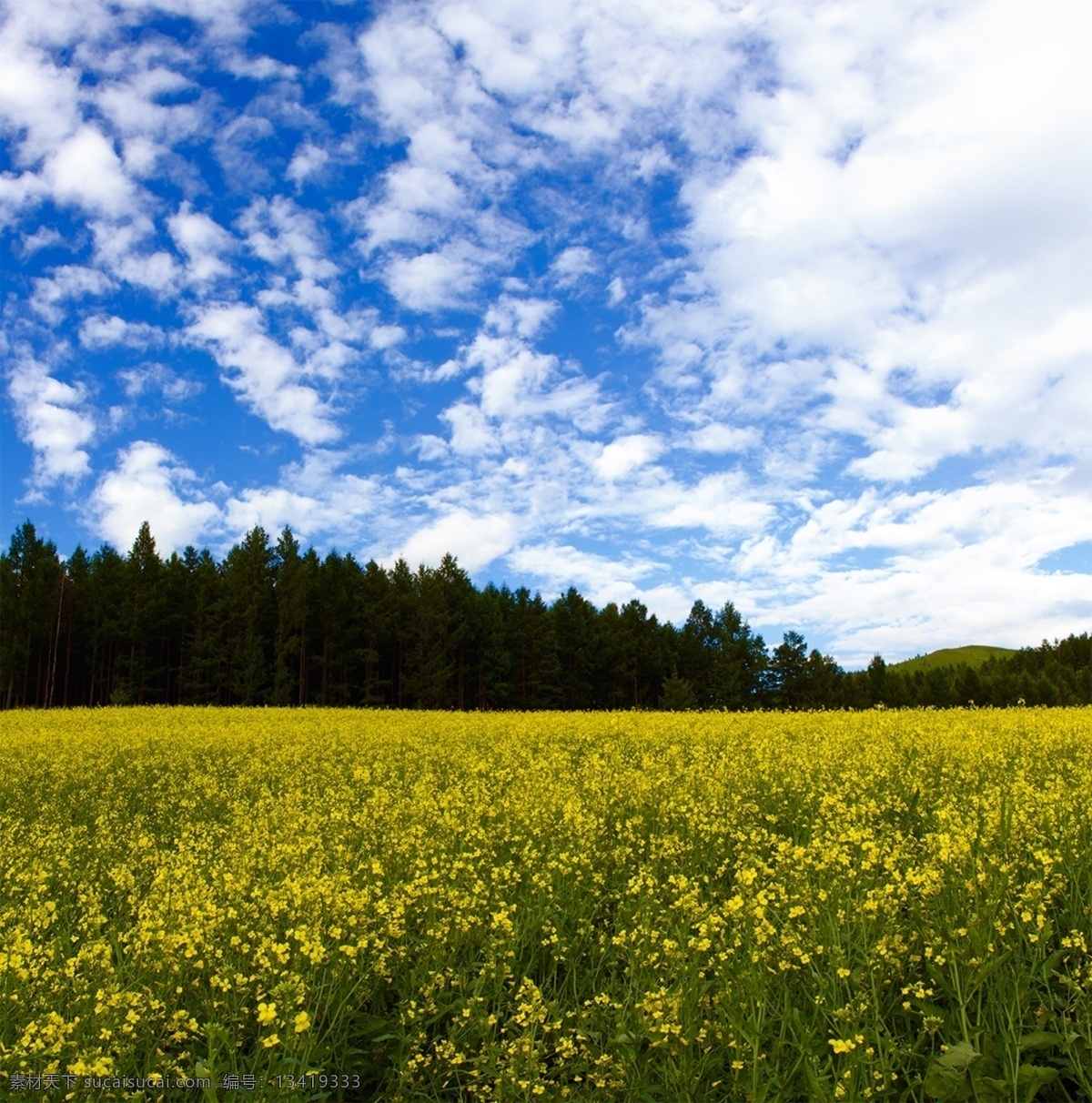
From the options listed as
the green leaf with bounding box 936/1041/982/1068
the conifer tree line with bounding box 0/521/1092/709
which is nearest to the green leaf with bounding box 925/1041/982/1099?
the green leaf with bounding box 936/1041/982/1068

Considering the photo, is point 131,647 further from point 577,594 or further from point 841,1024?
point 841,1024

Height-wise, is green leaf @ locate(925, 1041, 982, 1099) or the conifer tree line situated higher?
the conifer tree line

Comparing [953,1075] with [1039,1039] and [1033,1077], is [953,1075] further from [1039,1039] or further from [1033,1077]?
[1039,1039]

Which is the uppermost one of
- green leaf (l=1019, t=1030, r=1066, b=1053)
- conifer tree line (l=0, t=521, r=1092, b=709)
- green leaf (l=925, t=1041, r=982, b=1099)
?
conifer tree line (l=0, t=521, r=1092, b=709)

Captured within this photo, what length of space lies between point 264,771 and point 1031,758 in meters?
12.2

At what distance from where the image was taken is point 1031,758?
1047 centimetres

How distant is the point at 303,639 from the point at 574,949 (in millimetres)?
54021

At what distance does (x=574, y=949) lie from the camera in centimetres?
559

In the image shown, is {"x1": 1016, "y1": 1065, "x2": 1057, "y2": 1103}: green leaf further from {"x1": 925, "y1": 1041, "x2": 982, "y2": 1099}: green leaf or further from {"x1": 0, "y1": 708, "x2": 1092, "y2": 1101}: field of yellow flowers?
{"x1": 925, "y1": 1041, "x2": 982, "y2": 1099}: green leaf

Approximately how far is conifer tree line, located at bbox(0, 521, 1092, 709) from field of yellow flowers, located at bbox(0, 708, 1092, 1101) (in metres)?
49.7

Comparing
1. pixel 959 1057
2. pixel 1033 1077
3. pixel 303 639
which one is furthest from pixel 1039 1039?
pixel 303 639

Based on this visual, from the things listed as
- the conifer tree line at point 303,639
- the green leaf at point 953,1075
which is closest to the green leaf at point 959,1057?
the green leaf at point 953,1075

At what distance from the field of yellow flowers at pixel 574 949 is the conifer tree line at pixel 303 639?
49741 millimetres

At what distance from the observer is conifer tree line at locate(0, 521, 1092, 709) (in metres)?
56.6
